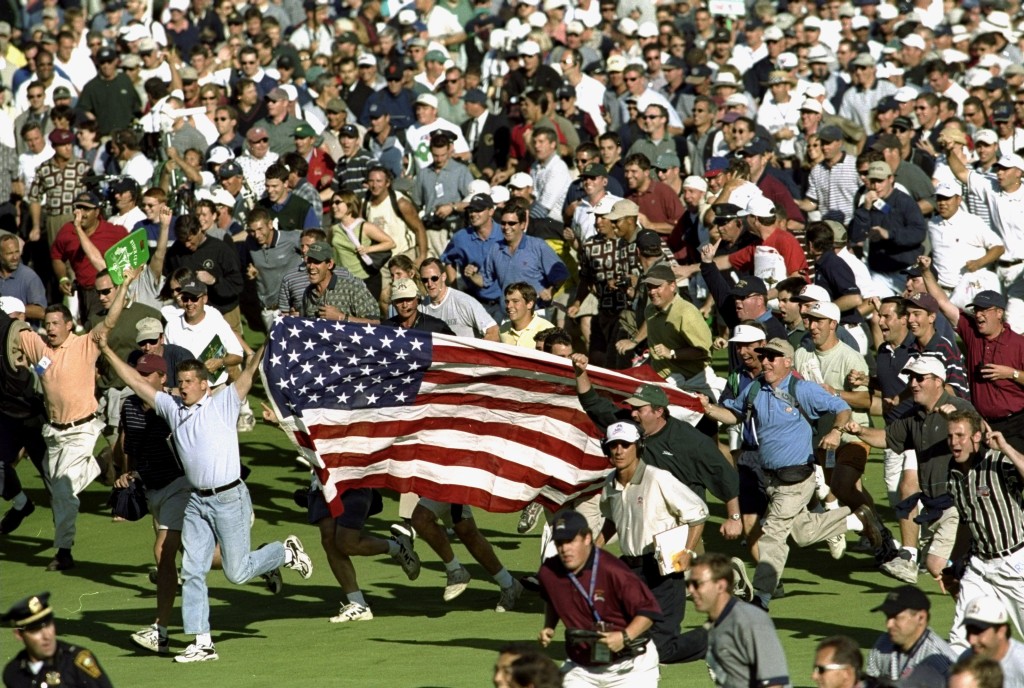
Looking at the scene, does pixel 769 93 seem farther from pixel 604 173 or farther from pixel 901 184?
pixel 604 173

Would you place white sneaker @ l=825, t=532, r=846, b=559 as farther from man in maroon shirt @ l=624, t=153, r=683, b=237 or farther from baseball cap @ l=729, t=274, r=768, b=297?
man in maroon shirt @ l=624, t=153, r=683, b=237

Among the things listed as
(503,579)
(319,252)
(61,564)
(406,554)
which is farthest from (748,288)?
(61,564)

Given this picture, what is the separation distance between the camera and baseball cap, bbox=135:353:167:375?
44.3ft

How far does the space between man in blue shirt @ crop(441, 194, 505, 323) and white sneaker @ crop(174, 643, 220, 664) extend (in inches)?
214

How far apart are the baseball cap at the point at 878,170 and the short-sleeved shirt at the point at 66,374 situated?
7491 millimetres

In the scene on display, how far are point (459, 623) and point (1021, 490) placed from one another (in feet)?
14.3

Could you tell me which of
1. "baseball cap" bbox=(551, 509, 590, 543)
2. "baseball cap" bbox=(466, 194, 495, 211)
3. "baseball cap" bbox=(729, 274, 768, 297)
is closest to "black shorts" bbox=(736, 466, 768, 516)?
"baseball cap" bbox=(729, 274, 768, 297)

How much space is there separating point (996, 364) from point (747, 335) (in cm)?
195

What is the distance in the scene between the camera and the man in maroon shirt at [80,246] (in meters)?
18.0

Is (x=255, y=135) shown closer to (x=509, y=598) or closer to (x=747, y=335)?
(x=509, y=598)

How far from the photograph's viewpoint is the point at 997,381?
44.2 feet

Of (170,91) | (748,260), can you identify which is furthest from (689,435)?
(170,91)

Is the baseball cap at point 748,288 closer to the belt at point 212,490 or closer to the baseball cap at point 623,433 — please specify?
the baseball cap at point 623,433

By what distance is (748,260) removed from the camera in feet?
52.6
